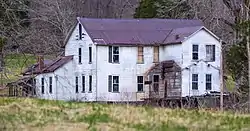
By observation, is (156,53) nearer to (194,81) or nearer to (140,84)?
(140,84)

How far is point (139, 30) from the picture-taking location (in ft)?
171

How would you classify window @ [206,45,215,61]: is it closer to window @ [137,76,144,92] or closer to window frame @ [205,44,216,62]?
window frame @ [205,44,216,62]

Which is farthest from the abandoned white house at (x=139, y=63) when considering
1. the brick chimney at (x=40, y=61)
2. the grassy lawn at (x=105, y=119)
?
the grassy lawn at (x=105, y=119)

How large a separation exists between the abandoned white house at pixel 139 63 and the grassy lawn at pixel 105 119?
33794 millimetres

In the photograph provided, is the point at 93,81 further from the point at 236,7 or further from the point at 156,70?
the point at 236,7

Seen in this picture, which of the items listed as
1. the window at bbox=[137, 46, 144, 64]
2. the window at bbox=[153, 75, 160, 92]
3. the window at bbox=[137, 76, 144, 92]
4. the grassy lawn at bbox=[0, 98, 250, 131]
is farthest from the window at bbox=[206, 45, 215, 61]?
the grassy lawn at bbox=[0, 98, 250, 131]

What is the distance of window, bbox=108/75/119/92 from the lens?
162ft

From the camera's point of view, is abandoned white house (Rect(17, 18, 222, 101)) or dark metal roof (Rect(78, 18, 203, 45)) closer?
abandoned white house (Rect(17, 18, 222, 101))

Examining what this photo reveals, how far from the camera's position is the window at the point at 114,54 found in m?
49.7

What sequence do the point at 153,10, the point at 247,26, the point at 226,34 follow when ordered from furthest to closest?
the point at 153,10
the point at 226,34
the point at 247,26

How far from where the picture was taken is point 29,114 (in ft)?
42.8

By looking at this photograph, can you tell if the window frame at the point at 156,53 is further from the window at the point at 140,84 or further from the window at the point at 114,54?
the window at the point at 114,54

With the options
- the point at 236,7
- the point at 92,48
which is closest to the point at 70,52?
the point at 92,48

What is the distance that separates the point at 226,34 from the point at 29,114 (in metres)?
36.1
